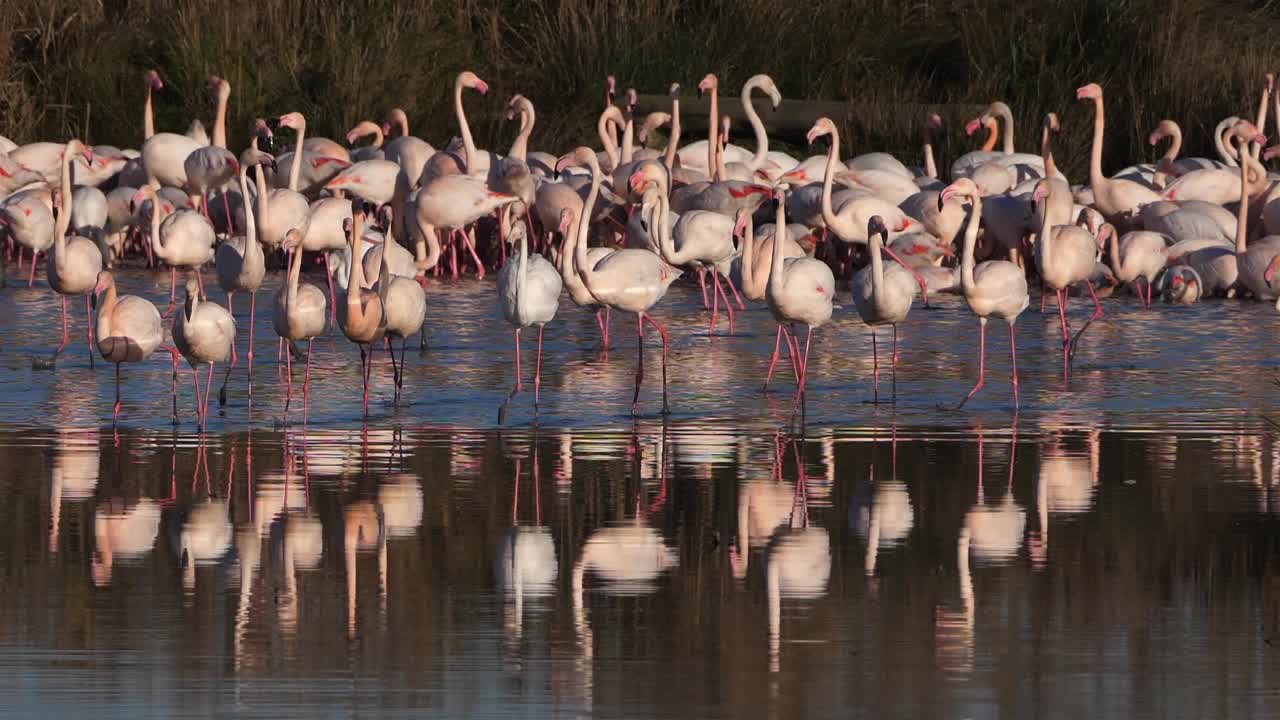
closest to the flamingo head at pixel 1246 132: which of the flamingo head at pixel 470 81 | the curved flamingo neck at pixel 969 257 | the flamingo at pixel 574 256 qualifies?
the curved flamingo neck at pixel 969 257

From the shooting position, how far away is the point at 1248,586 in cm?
643

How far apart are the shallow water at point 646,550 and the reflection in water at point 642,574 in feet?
0.05

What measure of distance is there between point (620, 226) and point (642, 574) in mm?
12091

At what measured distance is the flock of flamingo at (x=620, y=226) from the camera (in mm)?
11188

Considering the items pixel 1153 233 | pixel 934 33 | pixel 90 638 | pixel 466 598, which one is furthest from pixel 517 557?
pixel 934 33

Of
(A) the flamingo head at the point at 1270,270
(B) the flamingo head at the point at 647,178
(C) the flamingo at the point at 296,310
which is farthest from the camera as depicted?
(A) the flamingo head at the point at 1270,270

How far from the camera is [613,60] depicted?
22.5 m

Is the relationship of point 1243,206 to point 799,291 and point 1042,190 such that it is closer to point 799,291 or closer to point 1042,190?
point 1042,190

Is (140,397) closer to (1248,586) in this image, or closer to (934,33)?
(1248,586)

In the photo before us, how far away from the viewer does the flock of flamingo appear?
1119 centimetres

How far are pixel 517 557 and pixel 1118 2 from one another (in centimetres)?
1637

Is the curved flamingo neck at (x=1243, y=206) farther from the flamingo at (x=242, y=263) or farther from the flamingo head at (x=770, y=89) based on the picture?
the flamingo at (x=242, y=263)

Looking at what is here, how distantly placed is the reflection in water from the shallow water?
2 cm

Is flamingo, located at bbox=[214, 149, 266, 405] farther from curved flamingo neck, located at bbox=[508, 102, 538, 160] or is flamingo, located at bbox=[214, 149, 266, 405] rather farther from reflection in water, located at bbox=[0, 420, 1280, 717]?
curved flamingo neck, located at bbox=[508, 102, 538, 160]
